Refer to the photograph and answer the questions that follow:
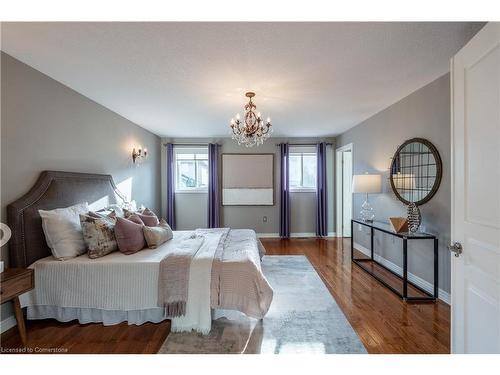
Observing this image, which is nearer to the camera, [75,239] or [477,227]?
[477,227]

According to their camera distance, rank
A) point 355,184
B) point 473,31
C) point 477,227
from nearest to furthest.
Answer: point 477,227
point 473,31
point 355,184

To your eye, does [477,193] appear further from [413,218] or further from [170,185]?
[170,185]

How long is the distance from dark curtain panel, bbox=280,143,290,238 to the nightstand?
15.3 ft

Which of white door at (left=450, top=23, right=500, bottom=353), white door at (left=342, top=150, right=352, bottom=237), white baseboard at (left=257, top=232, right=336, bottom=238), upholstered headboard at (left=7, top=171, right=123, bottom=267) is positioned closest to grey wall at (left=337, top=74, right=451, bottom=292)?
white door at (left=342, top=150, right=352, bottom=237)

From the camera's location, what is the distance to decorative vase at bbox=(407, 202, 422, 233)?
290cm

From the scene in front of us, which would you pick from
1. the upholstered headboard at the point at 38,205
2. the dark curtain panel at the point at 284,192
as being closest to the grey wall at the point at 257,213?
the dark curtain panel at the point at 284,192

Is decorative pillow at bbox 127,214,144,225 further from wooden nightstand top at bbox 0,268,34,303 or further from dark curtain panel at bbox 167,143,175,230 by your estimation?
dark curtain panel at bbox 167,143,175,230

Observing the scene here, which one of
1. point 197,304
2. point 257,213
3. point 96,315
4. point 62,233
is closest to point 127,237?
point 62,233

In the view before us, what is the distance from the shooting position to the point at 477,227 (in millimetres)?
1350

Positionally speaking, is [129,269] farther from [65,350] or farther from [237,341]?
[237,341]

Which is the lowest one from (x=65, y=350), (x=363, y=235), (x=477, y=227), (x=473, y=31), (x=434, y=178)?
(x=65, y=350)

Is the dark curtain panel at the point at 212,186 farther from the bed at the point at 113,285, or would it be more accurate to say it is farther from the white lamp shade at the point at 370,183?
the bed at the point at 113,285

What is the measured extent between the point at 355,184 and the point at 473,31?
7.51 feet
